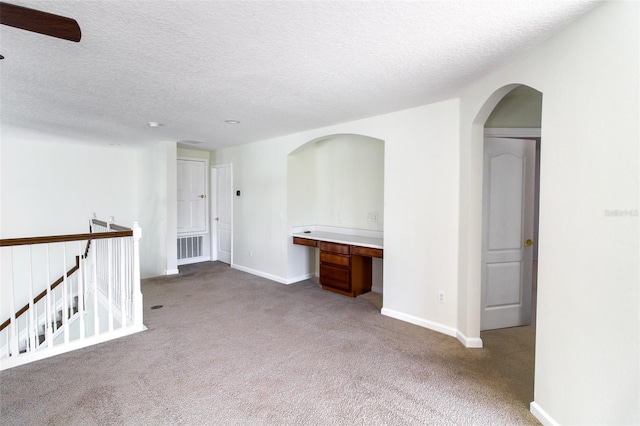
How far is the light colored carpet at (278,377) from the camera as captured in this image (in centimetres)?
199

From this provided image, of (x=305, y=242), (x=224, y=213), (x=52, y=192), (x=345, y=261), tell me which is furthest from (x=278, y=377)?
(x=52, y=192)

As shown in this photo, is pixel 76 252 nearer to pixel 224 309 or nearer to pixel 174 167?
pixel 174 167

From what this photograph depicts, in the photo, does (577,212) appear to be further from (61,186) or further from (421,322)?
(61,186)

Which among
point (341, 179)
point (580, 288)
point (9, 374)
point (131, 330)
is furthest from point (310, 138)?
point (9, 374)

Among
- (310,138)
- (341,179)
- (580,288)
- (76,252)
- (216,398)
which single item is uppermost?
(310,138)

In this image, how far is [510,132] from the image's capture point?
3121 millimetres

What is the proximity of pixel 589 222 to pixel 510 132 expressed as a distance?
1801mm

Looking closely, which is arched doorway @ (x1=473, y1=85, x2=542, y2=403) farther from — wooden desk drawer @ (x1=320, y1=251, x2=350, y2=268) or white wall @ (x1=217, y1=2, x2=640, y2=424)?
wooden desk drawer @ (x1=320, y1=251, x2=350, y2=268)

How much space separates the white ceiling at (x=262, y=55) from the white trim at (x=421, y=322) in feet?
7.45

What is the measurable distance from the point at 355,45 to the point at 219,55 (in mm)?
911

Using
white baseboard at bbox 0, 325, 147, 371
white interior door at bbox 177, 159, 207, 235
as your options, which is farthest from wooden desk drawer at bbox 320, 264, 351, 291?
white interior door at bbox 177, 159, 207, 235

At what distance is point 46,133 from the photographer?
4676 mm

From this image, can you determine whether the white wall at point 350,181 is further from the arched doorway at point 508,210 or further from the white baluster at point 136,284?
the white baluster at point 136,284

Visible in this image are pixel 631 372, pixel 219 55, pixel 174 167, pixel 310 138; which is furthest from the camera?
pixel 174 167
